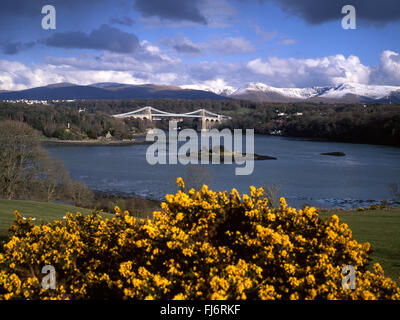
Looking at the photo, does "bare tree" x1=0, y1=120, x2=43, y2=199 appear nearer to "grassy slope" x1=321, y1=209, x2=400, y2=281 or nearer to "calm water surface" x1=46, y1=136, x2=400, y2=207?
"calm water surface" x1=46, y1=136, x2=400, y2=207

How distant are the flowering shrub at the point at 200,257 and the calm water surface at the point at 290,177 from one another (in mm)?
19766

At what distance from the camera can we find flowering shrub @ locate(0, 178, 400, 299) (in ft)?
10.9

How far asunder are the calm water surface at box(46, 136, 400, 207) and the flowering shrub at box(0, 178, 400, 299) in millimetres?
19766

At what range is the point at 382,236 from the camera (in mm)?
9594

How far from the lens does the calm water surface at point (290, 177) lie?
89.8ft

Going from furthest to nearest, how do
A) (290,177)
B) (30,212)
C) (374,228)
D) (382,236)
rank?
(290,177) < (30,212) < (374,228) < (382,236)

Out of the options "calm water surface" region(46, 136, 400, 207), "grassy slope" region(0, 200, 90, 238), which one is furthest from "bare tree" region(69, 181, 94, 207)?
"grassy slope" region(0, 200, 90, 238)

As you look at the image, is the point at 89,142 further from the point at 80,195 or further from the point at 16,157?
the point at 80,195

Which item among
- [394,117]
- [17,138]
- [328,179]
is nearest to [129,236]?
[17,138]

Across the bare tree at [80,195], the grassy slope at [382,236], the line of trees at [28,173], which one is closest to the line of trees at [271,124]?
the line of trees at [28,173]

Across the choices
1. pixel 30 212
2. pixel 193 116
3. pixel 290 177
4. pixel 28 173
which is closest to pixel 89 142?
pixel 193 116

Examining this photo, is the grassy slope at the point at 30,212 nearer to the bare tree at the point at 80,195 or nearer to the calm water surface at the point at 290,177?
the bare tree at the point at 80,195

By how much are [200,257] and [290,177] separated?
106 ft

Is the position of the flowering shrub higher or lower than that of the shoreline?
lower
